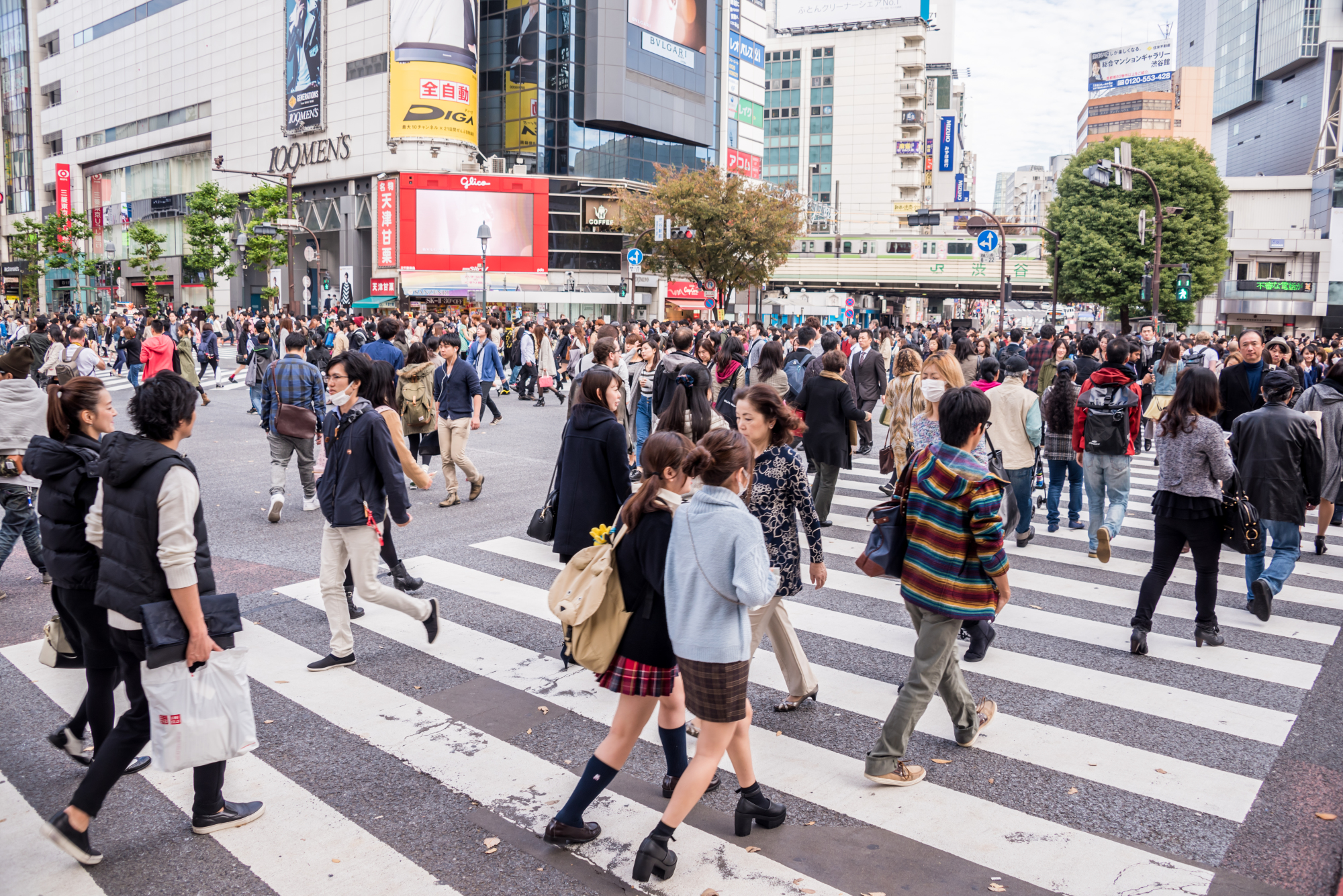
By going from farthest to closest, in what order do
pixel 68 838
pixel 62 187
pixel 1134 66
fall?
1. pixel 1134 66
2. pixel 62 187
3. pixel 68 838

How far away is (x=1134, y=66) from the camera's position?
13050 cm

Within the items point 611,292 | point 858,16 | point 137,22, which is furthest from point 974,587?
point 858,16

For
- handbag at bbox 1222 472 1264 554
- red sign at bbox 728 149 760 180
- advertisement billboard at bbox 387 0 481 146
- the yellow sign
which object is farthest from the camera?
red sign at bbox 728 149 760 180

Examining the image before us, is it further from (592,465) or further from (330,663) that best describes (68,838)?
(592,465)

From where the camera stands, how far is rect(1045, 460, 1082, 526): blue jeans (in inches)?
392

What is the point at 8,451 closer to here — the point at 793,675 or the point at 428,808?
the point at 428,808

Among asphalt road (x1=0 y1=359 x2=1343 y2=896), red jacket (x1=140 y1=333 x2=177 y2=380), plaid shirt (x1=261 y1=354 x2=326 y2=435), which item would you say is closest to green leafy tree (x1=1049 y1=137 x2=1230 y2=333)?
red jacket (x1=140 y1=333 x2=177 y2=380)

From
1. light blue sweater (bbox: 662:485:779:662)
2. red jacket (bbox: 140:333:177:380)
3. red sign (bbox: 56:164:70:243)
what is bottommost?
light blue sweater (bbox: 662:485:779:662)

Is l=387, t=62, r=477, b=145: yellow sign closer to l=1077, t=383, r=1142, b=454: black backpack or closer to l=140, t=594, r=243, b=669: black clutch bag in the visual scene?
l=1077, t=383, r=1142, b=454: black backpack

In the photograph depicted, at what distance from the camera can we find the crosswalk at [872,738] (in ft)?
12.3

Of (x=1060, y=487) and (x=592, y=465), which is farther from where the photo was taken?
(x=1060, y=487)

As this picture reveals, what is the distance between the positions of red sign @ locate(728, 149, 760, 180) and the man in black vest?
237 feet

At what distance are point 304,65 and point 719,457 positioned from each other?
2461 inches

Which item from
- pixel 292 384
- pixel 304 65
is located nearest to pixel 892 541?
pixel 292 384
